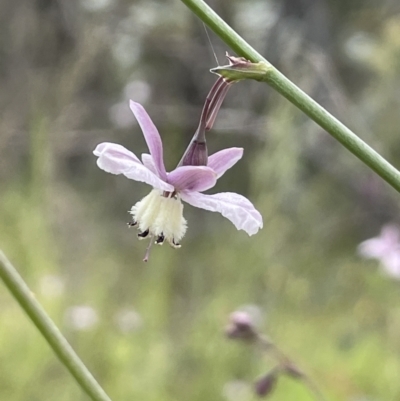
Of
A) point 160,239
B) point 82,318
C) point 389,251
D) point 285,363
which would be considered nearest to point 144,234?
point 160,239

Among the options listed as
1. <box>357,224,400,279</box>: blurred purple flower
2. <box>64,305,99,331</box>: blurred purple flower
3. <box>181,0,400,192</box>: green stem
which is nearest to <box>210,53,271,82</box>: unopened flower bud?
<box>181,0,400,192</box>: green stem

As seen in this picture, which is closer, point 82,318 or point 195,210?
point 82,318

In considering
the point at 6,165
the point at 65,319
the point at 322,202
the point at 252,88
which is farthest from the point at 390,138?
the point at 65,319

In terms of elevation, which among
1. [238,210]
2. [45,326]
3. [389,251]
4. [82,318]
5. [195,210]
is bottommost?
[45,326]

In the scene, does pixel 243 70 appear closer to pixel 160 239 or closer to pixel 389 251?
pixel 160 239

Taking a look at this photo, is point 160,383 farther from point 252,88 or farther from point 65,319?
point 252,88

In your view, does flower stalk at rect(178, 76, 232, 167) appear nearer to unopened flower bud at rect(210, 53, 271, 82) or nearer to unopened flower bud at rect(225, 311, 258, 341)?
unopened flower bud at rect(210, 53, 271, 82)

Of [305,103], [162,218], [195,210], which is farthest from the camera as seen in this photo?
[195,210]
